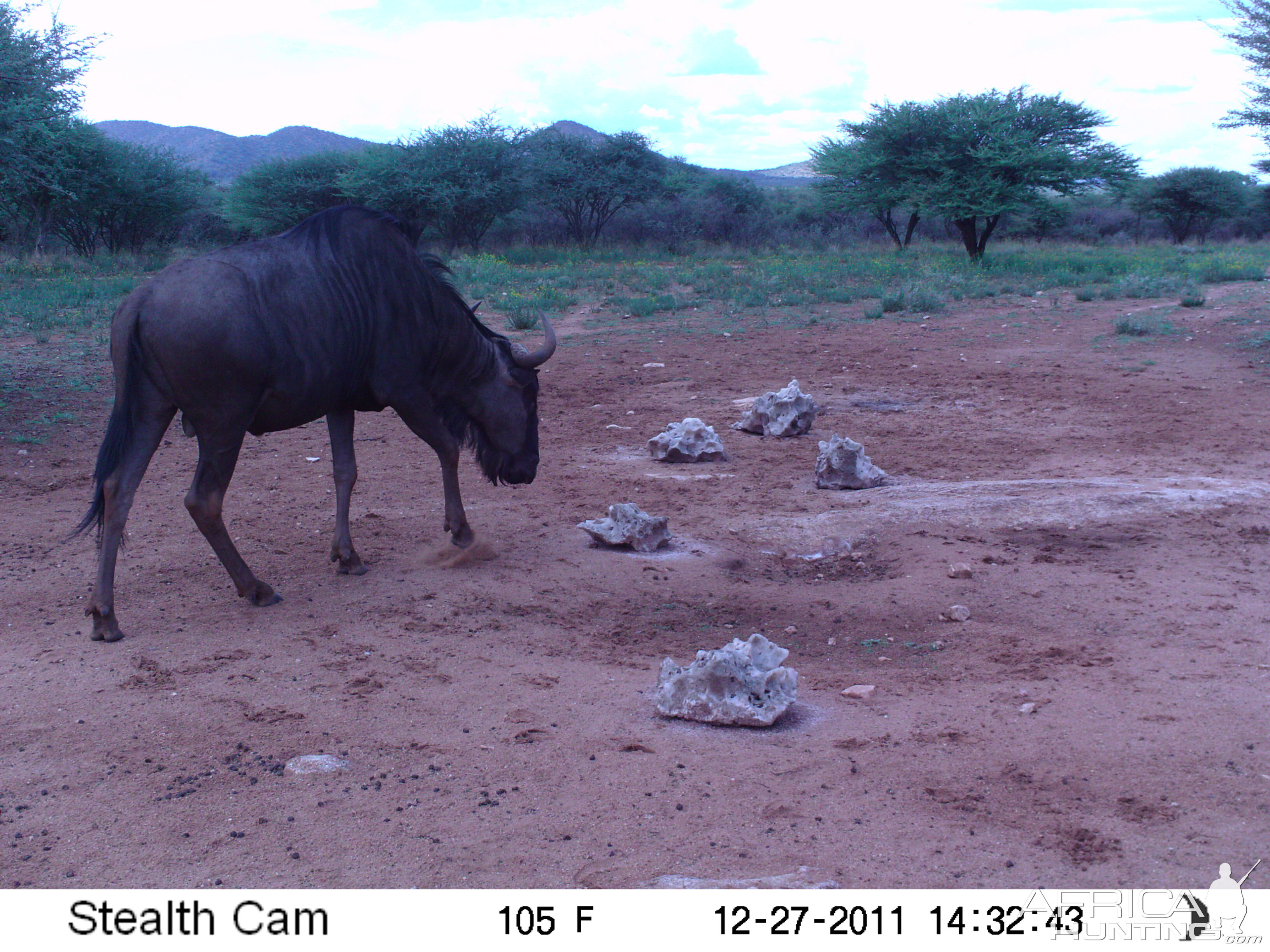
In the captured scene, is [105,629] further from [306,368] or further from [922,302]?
[922,302]

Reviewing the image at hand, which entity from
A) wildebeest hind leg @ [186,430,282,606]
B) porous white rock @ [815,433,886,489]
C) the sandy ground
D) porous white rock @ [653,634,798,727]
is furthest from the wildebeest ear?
porous white rock @ [653,634,798,727]

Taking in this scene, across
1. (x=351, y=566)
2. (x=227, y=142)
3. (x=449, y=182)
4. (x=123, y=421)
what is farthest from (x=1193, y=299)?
(x=227, y=142)

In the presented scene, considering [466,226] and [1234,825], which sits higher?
[466,226]

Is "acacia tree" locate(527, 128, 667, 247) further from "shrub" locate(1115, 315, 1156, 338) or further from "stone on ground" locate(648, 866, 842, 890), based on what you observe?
"stone on ground" locate(648, 866, 842, 890)

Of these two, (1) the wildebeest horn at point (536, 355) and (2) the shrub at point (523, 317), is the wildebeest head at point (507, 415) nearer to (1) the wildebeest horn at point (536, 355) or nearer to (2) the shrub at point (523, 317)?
(1) the wildebeest horn at point (536, 355)

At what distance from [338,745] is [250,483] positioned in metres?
4.17

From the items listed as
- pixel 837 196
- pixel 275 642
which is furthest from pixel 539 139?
pixel 275 642

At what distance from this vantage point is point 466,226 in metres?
35.0

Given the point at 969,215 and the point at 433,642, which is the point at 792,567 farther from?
the point at 969,215

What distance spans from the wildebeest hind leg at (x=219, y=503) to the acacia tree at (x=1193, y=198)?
148ft

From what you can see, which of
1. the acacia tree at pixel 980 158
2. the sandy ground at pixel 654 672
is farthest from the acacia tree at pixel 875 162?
the sandy ground at pixel 654 672

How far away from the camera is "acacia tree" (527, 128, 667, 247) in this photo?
37.2 metres

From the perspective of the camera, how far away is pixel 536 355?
5.74 meters

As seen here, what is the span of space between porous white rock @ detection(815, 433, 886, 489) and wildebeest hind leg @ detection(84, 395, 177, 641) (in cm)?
413
